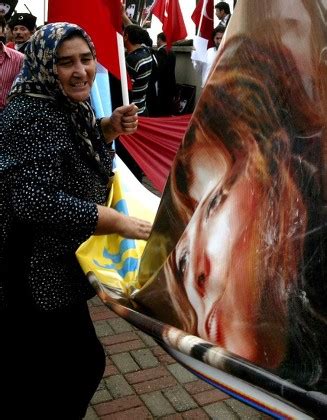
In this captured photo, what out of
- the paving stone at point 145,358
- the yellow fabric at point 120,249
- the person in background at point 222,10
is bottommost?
the paving stone at point 145,358

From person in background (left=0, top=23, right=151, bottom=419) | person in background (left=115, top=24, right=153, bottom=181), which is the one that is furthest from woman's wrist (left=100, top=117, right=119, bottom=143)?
person in background (left=115, top=24, right=153, bottom=181)

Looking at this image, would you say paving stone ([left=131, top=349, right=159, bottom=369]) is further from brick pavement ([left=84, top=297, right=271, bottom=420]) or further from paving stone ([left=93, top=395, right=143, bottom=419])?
paving stone ([left=93, top=395, right=143, bottom=419])

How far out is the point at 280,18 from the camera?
53.6 inches

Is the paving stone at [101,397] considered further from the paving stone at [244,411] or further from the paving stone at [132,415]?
the paving stone at [244,411]

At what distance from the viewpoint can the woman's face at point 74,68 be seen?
1.92m

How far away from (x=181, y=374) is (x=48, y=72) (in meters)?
1.95

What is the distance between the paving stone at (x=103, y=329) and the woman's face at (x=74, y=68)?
2.06m

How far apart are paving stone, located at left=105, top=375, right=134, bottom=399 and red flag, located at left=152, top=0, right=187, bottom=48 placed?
5.31 m

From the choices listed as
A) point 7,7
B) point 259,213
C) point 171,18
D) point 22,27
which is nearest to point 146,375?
point 259,213

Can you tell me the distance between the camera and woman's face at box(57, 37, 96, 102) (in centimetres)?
192

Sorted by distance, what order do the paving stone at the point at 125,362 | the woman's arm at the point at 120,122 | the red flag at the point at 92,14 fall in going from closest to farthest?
1. the woman's arm at the point at 120,122
2. the red flag at the point at 92,14
3. the paving stone at the point at 125,362

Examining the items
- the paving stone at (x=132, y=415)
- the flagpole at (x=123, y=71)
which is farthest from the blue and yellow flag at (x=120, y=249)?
the paving stone at (x=132, y=415)

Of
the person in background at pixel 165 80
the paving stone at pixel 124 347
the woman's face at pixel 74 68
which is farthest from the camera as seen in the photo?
the person in background at pixel 165 80

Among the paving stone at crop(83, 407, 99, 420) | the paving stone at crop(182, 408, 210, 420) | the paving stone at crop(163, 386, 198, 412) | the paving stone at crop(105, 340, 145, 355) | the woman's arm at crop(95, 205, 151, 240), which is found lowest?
the paving stone at crop(105, 340, 145, 355)
